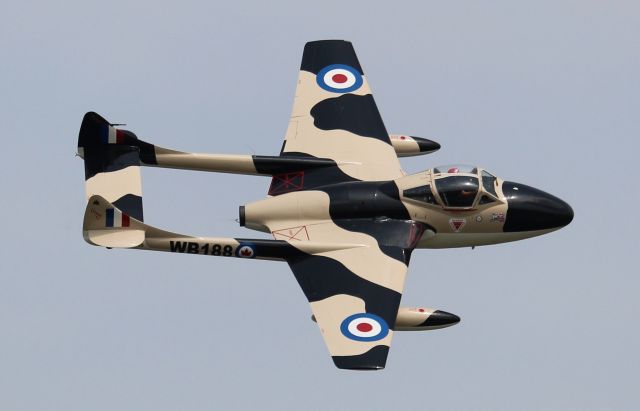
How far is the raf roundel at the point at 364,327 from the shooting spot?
61562mm

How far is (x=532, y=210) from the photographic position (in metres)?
67.6

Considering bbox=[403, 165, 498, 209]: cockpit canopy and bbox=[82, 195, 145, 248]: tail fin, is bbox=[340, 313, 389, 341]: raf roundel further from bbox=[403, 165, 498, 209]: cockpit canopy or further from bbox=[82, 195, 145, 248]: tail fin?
bbox=[82, 195, 145, 248]: tail fin

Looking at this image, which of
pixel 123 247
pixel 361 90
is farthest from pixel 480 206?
pixel 123 247

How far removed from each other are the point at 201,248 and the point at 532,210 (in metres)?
11.1

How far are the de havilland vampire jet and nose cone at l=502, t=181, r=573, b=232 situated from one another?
3 centimetres

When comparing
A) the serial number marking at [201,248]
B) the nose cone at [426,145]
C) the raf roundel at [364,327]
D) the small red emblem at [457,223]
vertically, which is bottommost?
the raf roundel at [364,327]

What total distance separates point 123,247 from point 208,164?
670 cm

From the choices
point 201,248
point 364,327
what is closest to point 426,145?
point 201,248

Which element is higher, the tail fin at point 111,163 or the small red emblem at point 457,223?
the tail fin at point 111,163

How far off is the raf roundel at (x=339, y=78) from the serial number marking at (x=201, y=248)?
9.72 meters

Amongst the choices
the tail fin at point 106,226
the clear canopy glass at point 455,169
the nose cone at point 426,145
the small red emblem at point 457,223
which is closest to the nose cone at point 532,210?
the clear canopy glass at point 455,169

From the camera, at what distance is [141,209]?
66.3 metres

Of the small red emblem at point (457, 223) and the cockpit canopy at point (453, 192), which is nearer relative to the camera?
the cockpit canopy at point (453, 192)

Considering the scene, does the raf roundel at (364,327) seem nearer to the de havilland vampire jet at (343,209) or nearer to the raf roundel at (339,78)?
the de havilland vampire jet at (343,209)
